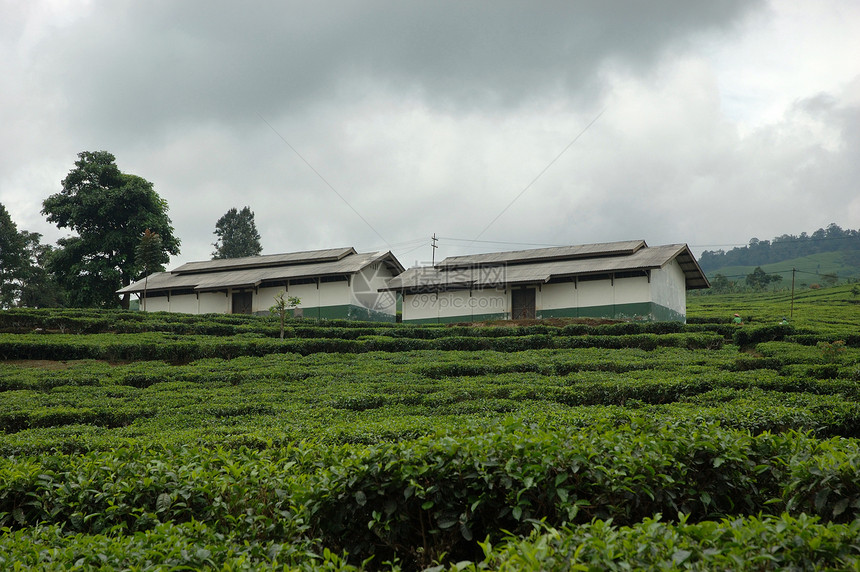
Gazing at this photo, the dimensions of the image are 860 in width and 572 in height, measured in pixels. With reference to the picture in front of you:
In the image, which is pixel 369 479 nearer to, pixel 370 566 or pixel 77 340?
pixel 370 566

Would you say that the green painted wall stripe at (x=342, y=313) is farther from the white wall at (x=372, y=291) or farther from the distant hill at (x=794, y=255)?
the distant hill at (x=794, y=255)

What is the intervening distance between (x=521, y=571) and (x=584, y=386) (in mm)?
11754

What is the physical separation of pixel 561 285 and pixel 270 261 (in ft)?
60.4

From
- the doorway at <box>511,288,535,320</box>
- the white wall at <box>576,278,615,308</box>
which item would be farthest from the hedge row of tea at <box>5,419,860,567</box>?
the doorway at <box>511,288,535,320</box>

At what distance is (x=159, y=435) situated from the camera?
37.2 feet

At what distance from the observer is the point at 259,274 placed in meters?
39.0

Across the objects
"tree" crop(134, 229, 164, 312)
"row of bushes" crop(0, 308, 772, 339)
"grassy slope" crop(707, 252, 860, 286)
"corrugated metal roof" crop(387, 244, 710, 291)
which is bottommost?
"row of bushes" crop(0, 308, 772, 339)

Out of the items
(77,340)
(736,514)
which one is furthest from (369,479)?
(77,340)

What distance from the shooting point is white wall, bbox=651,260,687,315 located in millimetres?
31516

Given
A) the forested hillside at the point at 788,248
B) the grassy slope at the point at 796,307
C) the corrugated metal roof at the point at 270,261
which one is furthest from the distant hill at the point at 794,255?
the corrugated metal roof at the point at 270,261

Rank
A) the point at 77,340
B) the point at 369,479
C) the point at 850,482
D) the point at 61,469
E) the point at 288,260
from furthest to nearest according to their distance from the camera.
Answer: the point at 288,260, the point at 77,340, the point at 61,469, the point at 369,479, the point at 850,482

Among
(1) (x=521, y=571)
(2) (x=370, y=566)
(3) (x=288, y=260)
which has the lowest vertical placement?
(2) (x=370, y=566)

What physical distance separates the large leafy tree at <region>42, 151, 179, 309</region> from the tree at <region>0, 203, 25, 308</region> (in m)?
6.44

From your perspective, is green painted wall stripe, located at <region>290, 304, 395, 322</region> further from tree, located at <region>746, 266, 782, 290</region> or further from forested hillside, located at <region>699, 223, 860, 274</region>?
forested hillside, located at <region>699, 223, 860, 274</region>
